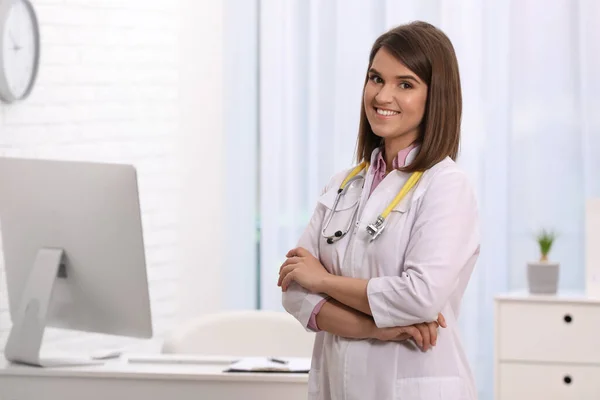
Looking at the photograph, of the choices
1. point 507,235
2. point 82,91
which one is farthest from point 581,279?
point 82,91

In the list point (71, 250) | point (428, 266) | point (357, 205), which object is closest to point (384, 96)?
point (357, 205)

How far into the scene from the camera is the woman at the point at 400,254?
6.35 ft

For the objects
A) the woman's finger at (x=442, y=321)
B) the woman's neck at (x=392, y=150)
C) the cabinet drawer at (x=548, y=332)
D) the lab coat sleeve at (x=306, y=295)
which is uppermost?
the woman's neck at (x=392, y=150)

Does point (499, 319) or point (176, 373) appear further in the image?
point (499, 319)

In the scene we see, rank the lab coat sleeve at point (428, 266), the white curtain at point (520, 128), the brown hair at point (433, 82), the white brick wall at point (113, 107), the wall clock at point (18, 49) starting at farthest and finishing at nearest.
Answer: the white curtain at point (520, 128)
the white brick wall at point (113, 107)
the wall clock at point (18, 49)
the brown hair at point (433, 82)
the lab coat sleeve at point (428, 266)

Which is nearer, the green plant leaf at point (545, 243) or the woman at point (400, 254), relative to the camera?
the woman at point (400, 254)

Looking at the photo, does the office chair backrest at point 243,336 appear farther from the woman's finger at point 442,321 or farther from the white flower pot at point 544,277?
the woman's finger at point 442,321

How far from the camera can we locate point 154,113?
4.30 metres

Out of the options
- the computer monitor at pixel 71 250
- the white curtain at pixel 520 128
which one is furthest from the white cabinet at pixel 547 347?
the computer monitor at pixel 71 250

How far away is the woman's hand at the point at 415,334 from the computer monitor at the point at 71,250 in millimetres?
852

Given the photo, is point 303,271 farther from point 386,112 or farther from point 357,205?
point 386,112

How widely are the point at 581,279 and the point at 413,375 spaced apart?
2.49 m

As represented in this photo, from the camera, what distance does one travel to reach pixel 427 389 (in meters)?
1.93

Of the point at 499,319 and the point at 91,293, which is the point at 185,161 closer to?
the point at 499,319
